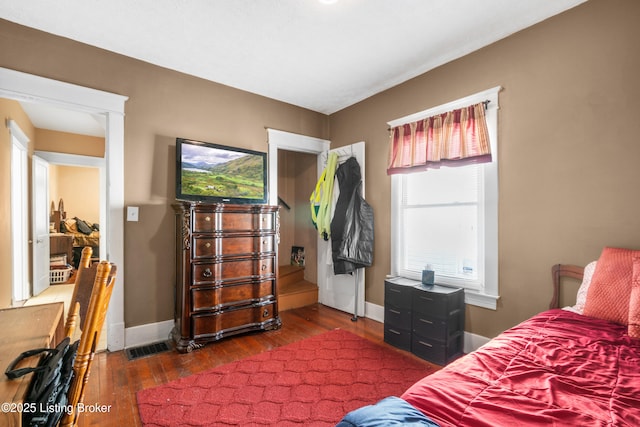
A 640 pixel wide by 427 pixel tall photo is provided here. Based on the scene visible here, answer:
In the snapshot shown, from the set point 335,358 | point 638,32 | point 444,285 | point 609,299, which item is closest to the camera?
point 609,299

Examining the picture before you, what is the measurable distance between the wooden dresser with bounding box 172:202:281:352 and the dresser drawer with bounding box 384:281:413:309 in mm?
1219

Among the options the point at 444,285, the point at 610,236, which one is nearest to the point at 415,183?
the point at 444,285

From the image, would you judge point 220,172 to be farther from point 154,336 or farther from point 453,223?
point 453,223

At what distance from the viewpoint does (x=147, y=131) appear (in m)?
2.86

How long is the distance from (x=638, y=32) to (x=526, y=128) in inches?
29.6

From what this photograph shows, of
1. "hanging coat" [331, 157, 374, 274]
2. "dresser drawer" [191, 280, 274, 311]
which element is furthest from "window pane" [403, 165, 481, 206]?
"dresser drawer" [191, 280, 274, 311]

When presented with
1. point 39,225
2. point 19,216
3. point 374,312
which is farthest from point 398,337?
point 39,225

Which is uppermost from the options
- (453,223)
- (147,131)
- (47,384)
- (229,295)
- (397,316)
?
(147,131)

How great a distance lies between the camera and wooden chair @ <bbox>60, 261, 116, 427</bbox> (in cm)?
96

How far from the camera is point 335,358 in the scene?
8.28ft

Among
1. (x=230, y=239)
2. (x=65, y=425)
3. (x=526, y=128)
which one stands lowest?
(x=65, y=425)

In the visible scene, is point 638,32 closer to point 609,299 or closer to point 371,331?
point 609,299

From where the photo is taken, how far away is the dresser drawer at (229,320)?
2717mm

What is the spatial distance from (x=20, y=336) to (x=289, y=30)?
2.49 metres
